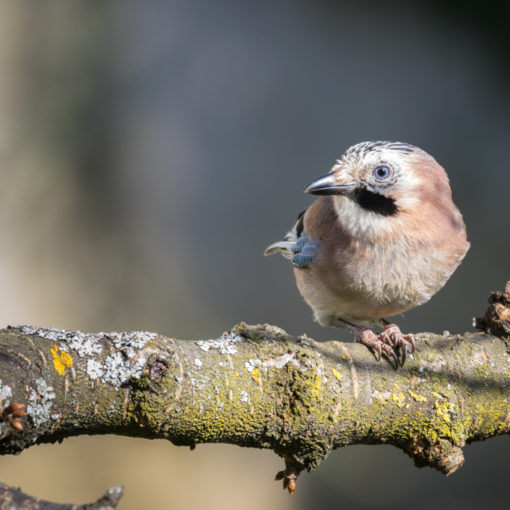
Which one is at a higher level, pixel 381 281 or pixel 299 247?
pixel 299 247

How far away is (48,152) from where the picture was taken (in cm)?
519

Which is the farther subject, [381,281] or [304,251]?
[304,251]

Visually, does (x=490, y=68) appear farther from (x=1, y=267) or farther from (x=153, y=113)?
(x=1, y=267)

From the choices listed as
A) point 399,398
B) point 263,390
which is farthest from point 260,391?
point 399,398

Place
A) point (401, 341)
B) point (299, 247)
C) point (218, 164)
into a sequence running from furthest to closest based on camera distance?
point (218, 164) → point (299, 247) → point (401, 341)

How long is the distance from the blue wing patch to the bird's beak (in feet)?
1.25

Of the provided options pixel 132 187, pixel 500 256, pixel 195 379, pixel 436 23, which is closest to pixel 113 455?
pixel 132 187

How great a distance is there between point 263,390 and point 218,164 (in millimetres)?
3976

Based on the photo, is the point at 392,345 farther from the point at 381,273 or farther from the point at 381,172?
the point at 381,172

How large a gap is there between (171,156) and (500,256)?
309cm

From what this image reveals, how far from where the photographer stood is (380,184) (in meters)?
2.66

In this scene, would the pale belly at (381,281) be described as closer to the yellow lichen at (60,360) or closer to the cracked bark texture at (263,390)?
the cracked bark texture at (263,390)

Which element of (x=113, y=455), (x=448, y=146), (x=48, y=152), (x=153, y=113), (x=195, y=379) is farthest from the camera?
(x=448, y=146)

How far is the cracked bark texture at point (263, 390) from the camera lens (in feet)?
5.08
